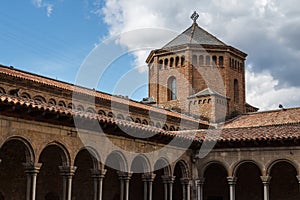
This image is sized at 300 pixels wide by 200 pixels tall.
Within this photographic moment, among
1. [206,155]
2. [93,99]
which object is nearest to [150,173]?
[206,155]

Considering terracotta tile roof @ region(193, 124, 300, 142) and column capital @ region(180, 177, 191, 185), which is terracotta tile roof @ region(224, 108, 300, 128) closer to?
terracotta tile roof @ region(193, 124, 300, 142)

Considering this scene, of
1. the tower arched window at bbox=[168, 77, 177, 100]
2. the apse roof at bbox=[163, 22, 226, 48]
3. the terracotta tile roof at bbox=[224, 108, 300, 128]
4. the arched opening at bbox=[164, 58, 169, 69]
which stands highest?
the apse roof at bbox=[163, 22, 226, 48]

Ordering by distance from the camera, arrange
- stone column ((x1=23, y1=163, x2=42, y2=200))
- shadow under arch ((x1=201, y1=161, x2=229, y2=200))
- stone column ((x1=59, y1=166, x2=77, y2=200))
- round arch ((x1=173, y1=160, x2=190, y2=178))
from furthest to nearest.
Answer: shadow under arch ((x1=201, y1=161, x2=229, y2=200)) → round arch ((x1=173, y1=160, x2=190, y2=178)) → stone column ((x1=59, y1=166, x2=77, y2=200)) → stone column ((x1=23, y1=163, x2=42, y2=200))

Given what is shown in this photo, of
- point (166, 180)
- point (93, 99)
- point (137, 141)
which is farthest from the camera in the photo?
point (93, 99)

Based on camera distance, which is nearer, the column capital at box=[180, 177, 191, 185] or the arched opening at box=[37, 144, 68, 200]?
the arched opening at box=[37, 144, 68, 200]

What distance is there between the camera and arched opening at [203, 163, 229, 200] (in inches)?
958

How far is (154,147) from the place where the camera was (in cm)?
2047

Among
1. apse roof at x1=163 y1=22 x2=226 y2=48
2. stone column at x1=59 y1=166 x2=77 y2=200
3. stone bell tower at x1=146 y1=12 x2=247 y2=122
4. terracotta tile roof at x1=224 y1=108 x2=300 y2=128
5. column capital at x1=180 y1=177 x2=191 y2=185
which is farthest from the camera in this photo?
apse roof at x1=163 y1=22 x2=226 y2=48

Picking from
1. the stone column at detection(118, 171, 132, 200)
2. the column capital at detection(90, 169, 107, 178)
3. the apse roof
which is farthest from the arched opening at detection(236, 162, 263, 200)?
the apse roof

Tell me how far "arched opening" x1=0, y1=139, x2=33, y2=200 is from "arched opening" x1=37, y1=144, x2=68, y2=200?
1.12 m

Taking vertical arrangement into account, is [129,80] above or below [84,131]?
above

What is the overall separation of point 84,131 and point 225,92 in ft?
69.9

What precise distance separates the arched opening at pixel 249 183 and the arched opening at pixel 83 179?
702cm

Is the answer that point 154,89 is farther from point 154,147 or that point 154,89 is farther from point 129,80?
A: point 154,147
